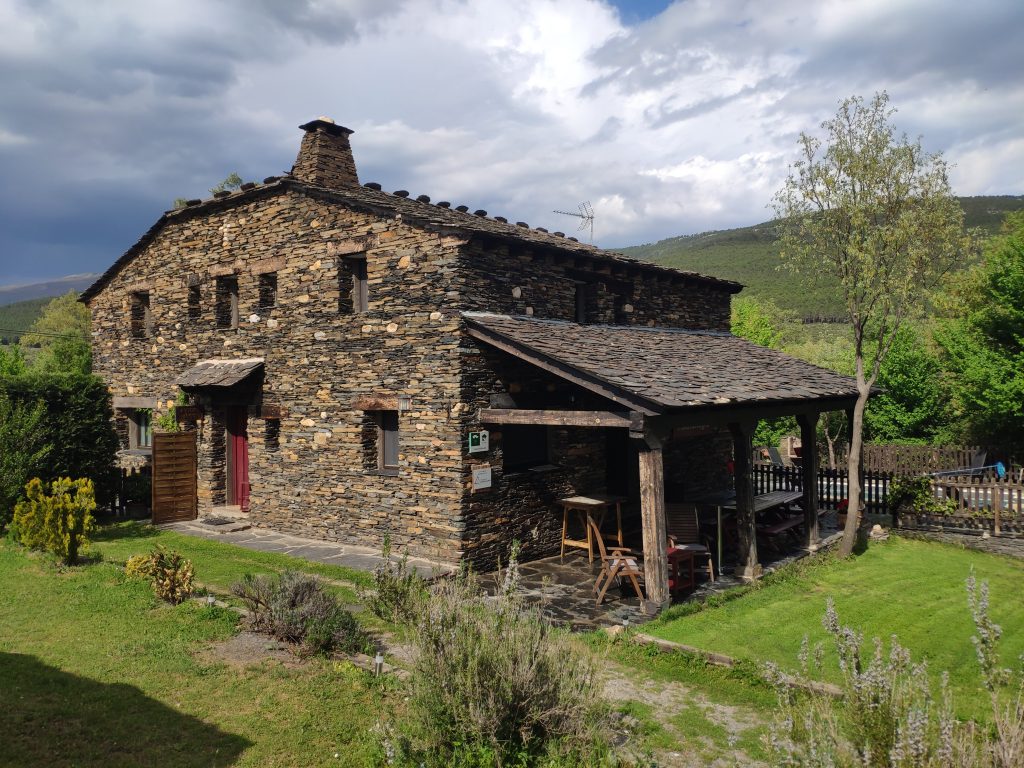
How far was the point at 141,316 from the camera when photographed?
16500 millimetres

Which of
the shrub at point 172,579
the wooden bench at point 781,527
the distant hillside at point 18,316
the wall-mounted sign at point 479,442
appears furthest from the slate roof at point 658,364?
the distant hillside at point 18,316

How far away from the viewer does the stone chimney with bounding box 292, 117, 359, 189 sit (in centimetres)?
1320

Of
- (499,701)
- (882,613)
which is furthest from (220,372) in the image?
(882,613)

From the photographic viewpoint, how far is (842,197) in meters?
11.0

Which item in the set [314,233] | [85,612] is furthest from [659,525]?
[314,233]

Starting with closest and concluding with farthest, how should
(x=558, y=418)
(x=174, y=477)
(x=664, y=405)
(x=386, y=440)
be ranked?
(x=664, y=405)
(x=558, y=418)
(x=386, y=440)
(x=174, y=477)

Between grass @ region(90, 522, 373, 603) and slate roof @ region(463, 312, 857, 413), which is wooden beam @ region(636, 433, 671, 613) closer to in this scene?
slate roof @ region(463, 312, 857, 413)

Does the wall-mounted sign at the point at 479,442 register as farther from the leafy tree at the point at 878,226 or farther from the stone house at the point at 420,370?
the leafy tree at the point at 878,226

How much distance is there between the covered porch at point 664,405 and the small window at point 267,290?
518 centimetres

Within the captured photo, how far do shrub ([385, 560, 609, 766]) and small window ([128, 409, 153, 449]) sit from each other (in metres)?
14.5

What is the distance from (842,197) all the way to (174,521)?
1367cm

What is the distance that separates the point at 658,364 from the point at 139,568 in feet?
25.6

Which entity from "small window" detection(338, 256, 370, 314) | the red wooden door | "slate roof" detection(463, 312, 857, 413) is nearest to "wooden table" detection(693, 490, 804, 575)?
"slate roof" detection(463, 312, 857, 413)

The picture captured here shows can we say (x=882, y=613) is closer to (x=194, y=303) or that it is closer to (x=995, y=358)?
(x=194, y=303)
